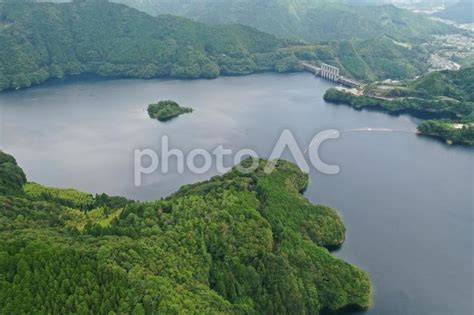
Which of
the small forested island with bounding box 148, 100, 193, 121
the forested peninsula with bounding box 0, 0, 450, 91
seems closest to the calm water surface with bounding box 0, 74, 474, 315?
the small forested island with bounding box 148, 100, 193, 121

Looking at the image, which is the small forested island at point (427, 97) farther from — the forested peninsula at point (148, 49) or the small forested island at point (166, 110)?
the small forested island at point (166, 110)

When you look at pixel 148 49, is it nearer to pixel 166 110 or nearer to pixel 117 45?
pixel 117 45

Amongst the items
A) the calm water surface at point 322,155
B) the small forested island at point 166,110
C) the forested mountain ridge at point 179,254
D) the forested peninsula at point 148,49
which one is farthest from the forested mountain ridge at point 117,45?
the forested mountain ridge at point 179,254

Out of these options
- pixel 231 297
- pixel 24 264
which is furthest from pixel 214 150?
pixel 24 264

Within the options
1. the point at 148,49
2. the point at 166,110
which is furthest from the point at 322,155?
the point at 148,49

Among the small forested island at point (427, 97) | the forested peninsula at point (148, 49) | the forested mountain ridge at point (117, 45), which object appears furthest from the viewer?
the forested peninsula at point (148, 49)
